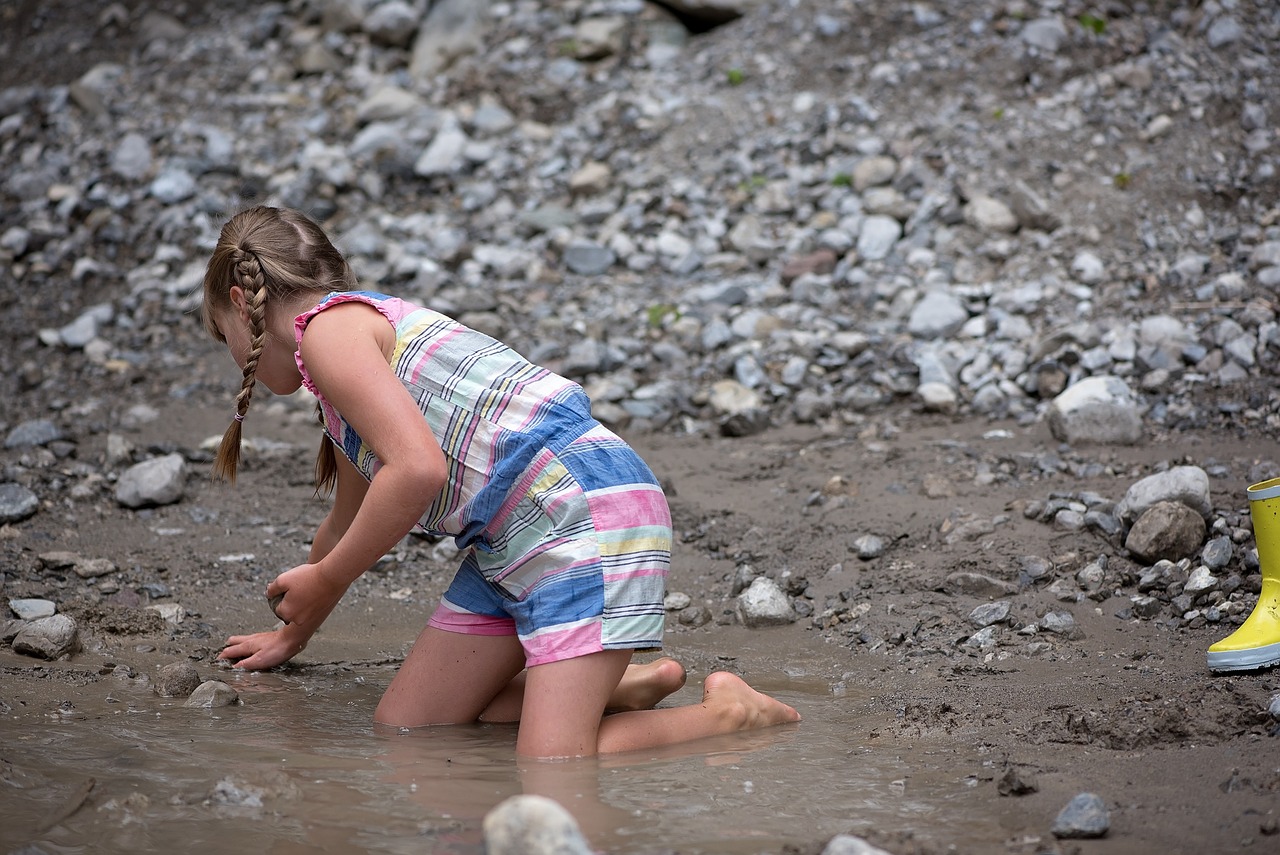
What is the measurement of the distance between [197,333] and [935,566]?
14.0 ft

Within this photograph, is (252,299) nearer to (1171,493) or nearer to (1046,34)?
(1171,493)

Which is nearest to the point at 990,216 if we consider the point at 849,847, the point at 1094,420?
the point at 1094,420

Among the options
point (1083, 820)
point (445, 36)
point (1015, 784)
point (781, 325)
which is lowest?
point (781, 325)

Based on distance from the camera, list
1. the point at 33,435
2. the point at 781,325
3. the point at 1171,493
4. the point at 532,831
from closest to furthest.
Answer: the point at 532,831 < the point at 1171,493 < the point at 33,435 < the point at 781,325

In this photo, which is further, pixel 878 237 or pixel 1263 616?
pixel 878 237

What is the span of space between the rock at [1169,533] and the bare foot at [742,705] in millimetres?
1237

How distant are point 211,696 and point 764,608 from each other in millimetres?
1603

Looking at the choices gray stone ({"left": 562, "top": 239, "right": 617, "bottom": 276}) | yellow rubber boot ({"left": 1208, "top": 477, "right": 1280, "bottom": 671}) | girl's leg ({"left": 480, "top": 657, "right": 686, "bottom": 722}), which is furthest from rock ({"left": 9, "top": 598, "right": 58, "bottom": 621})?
gray stone ({"left": 562, "top": 239, "right": 617, "bottom": 276})

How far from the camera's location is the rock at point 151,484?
13.7 feet

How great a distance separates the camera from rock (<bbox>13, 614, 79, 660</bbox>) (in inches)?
121

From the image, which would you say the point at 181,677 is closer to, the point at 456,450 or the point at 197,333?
the point at 456,450

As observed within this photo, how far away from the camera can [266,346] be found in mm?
2727

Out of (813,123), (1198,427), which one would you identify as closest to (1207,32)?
(813,123)

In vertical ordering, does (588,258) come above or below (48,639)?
below
